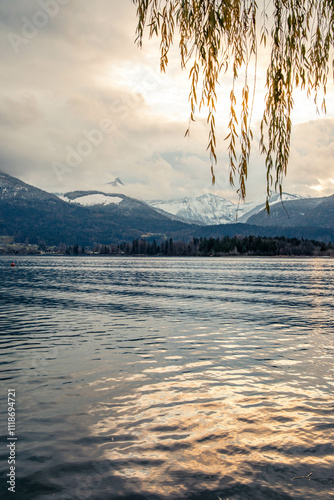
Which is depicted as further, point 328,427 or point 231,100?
point 328,427

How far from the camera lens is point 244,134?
10.2 meters

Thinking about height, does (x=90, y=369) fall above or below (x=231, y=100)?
below

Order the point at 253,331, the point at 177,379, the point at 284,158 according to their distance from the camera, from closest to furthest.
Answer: the point at 284,158 < the point at 177,379 < the point at 253,331

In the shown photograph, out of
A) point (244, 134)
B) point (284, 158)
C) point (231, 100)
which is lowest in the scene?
point (284, 158)

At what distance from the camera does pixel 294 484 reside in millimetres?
11047

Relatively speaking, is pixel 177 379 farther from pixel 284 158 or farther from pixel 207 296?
pixel 207 296

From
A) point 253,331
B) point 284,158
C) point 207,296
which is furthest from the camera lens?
point 207,296

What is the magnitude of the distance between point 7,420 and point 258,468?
9.94 metres

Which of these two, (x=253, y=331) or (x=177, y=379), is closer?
(x=177, y=379)

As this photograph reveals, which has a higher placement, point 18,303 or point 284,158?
point 284,158

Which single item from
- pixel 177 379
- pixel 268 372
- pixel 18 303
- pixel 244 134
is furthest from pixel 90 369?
pixel 18 303

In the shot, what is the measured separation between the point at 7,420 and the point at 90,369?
26.1 ft

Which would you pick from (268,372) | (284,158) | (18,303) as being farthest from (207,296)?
(284,158)

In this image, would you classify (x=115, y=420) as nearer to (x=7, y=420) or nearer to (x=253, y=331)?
(x=7, y=420)
